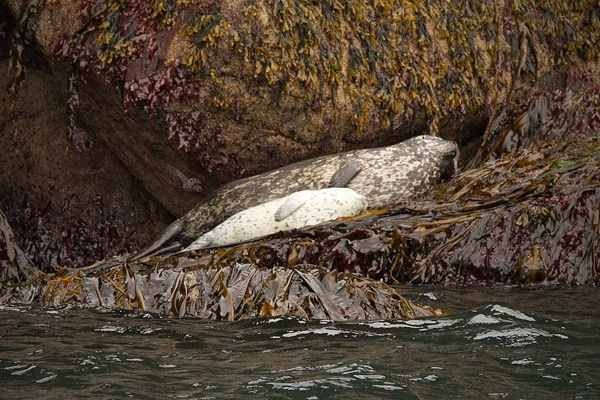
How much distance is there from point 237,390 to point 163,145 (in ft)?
14.0

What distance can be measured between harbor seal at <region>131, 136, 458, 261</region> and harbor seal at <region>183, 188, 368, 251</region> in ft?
1.30

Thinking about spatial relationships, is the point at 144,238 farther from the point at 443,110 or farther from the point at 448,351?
the point at 448,351

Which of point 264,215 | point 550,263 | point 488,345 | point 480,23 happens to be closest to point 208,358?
point 488,345

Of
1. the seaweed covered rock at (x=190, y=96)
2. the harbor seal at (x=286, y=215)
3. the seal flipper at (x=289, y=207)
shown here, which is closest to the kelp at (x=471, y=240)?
the harbor seal at (x=286, y=215)

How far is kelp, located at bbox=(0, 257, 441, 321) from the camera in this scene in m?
3.38

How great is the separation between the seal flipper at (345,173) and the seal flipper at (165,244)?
130 centimetres

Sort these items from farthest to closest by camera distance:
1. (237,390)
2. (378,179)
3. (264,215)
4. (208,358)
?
(378,179)
(264,215)
(208,358)
(237,390)

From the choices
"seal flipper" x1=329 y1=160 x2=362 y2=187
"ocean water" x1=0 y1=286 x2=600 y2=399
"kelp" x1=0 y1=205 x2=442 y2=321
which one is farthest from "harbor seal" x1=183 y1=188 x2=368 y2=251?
"ocean water" x1=0 y1=286 x2=600 y2=399

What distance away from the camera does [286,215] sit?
5387 millimetres

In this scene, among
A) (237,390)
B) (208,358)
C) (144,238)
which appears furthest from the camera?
(144,238)

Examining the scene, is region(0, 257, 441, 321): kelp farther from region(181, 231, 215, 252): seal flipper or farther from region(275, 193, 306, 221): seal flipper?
region(275, 193, 306, 221): seal flipper

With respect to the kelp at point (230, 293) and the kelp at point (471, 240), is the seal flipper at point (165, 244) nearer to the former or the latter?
the kelp at point (471, 240)

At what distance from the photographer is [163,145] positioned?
6.24m

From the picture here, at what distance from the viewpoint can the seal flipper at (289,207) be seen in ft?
17.7
